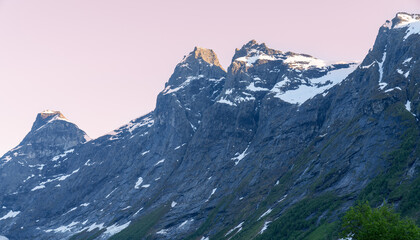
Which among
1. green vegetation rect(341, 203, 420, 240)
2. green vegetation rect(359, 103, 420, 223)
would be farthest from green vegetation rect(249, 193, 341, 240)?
green vegetation rect(341, 203, 420, 240)

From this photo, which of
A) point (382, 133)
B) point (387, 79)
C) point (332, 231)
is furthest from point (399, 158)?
point (387, 79)

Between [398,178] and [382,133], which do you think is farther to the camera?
[382,133]

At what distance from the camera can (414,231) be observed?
40469 millimetres

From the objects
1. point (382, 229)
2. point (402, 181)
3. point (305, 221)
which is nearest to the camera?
point (382, 229)

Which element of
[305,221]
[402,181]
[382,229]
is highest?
[382,229]

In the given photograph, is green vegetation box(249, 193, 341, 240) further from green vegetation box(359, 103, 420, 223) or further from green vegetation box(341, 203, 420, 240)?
green vegetation box(341, 203, 420, 240)

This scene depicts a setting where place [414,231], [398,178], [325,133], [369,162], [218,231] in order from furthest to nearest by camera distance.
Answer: [325,133] < [218,231] < [369,162] < [398,178] < [414,231]

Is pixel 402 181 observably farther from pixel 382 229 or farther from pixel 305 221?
pixel 382 229

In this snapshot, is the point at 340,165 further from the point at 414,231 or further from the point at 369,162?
the point at 414,231

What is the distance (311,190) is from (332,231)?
42.1 m

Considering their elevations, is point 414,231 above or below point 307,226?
above

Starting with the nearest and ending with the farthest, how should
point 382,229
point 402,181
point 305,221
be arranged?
point 382,229
point 402,181
point 305,221

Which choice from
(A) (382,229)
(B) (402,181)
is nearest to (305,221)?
(B) (402,181)

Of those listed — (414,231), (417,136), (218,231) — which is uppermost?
(414,231)
